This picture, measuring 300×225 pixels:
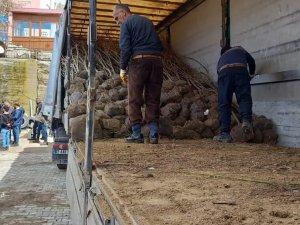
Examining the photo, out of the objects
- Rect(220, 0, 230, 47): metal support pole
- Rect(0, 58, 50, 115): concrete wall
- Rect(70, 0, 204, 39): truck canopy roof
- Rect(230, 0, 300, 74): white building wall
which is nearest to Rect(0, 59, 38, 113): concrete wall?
Rect(0, 58, 50, 115): concrete wall

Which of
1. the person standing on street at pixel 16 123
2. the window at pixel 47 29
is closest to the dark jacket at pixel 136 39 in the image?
the person standing on street at pixel 16 123

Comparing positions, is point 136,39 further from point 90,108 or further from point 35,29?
point 35,29

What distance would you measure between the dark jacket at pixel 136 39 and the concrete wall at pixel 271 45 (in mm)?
1833

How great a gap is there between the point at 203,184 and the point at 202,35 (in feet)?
19.6

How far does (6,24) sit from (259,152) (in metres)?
33.1

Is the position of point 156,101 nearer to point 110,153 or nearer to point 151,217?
point 110,153

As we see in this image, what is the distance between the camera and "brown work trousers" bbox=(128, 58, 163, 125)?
16.6 feet

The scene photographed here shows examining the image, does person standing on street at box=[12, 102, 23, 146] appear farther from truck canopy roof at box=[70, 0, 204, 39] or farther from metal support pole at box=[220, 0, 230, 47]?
metal support pole at box=[220, 0, 230, 47]

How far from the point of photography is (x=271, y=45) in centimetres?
586

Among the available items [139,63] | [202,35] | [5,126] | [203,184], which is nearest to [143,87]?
[139,63]

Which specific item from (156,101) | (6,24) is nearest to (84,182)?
(156,101)

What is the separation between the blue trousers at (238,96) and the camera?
552 centimetres

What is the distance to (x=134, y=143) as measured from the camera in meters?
5.03

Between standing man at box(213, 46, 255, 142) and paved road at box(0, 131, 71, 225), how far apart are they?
2.57 meters
